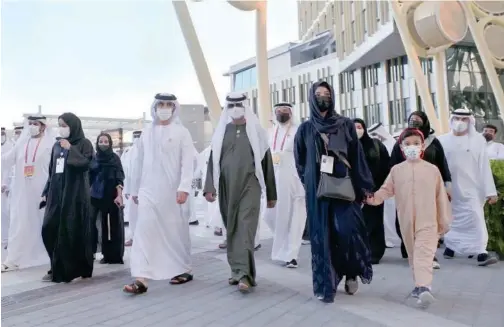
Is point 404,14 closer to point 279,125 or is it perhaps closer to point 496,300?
point 279,125

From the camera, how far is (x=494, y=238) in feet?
20.5

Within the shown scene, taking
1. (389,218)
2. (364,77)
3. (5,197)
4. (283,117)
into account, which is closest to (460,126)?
(389,218)

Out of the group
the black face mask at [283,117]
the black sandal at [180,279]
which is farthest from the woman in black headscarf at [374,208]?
the black sandal at [180,279]

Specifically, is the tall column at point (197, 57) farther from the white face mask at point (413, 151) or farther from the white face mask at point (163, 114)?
the white face mask at point (413, 151)

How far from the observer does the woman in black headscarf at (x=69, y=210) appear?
5309 millimetres

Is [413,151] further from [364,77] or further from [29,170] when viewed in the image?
[364,77]

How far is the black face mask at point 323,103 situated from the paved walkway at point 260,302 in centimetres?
160

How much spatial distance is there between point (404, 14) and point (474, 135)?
48.3 ft

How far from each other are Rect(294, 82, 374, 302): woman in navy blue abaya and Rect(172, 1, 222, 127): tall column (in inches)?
348

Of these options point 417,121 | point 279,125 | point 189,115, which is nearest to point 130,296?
point 279,125

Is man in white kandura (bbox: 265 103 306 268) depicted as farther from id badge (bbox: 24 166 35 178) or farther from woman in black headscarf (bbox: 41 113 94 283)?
id badge (bbox: 24 166 35 178)

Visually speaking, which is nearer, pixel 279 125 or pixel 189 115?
pixel 279 125

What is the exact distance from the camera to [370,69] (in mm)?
36969

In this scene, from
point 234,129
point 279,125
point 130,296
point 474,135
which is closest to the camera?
point 130,296
